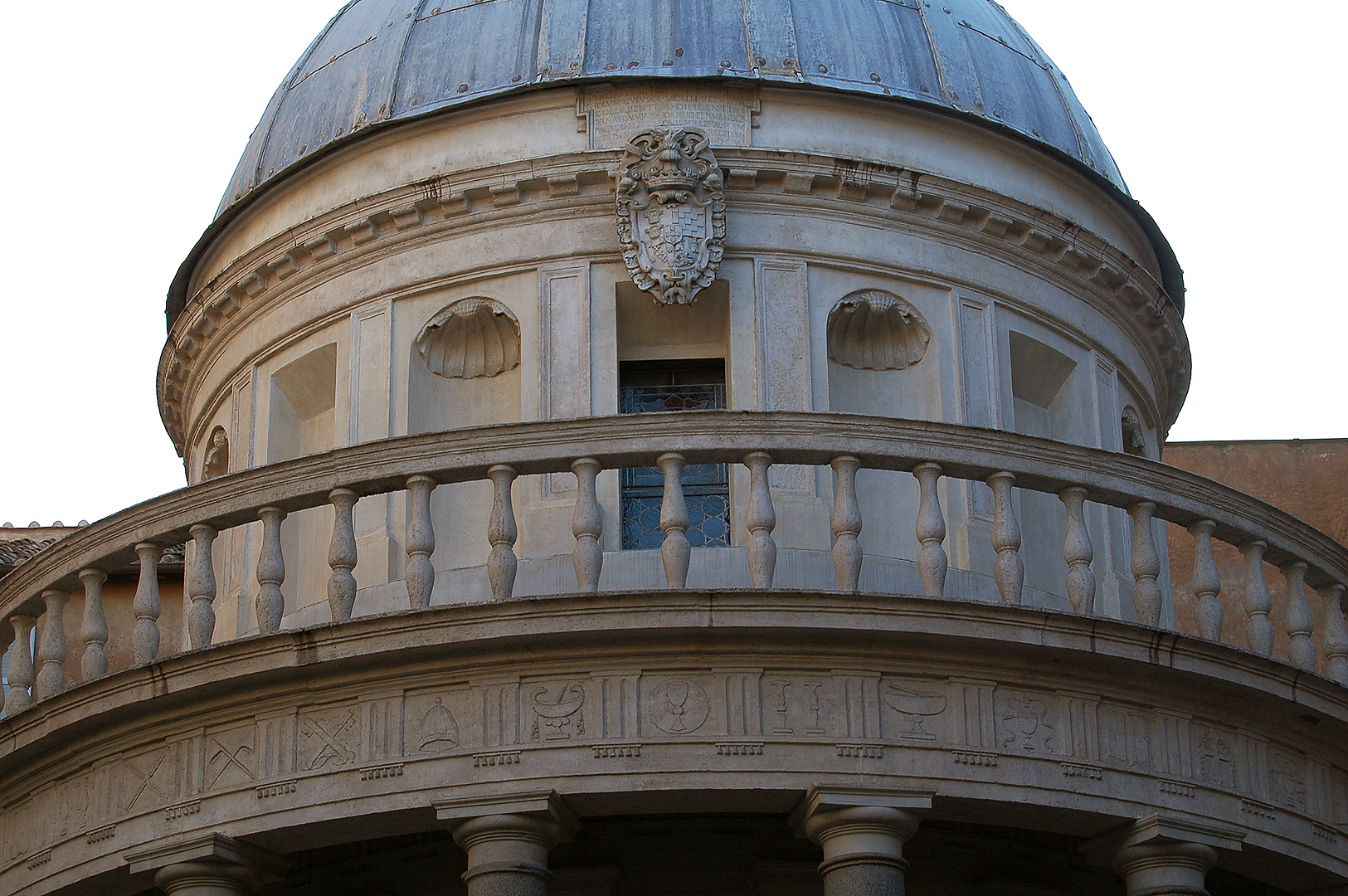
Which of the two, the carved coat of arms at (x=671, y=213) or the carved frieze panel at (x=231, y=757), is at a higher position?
the carved coat of arms at (x=671, y=213)

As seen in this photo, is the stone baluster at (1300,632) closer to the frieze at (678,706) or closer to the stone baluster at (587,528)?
the frieze at (678,706)

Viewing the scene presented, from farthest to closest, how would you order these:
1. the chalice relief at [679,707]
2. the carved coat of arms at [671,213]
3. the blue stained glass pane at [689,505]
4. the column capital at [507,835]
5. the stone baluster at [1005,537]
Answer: the carved coat of arms at [671,213] < the blue stained glass pane at [689,505] < the stone baluster at [1005,537] < the chalice relief at [679,707] < the column capital at [507,835]

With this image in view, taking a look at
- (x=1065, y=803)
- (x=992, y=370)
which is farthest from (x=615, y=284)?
(x=1065, y=803)

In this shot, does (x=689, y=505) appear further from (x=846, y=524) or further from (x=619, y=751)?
(x=619, y=751)

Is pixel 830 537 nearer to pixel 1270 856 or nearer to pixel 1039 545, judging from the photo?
pixel 1039 545

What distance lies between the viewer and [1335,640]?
18.0 m

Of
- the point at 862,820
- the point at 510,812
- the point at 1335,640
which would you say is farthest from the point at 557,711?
the point at 1335,640

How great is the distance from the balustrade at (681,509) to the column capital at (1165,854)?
1.49 meters

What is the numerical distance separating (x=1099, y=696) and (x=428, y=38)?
38.0 ft

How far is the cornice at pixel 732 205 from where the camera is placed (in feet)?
72.6

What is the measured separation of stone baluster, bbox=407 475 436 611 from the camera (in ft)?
53.7

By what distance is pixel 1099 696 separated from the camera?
651 inches

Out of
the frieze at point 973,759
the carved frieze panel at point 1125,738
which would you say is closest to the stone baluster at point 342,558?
the frieze at point 973,759

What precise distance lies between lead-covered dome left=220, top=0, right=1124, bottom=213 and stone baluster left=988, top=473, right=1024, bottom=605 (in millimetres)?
7182
